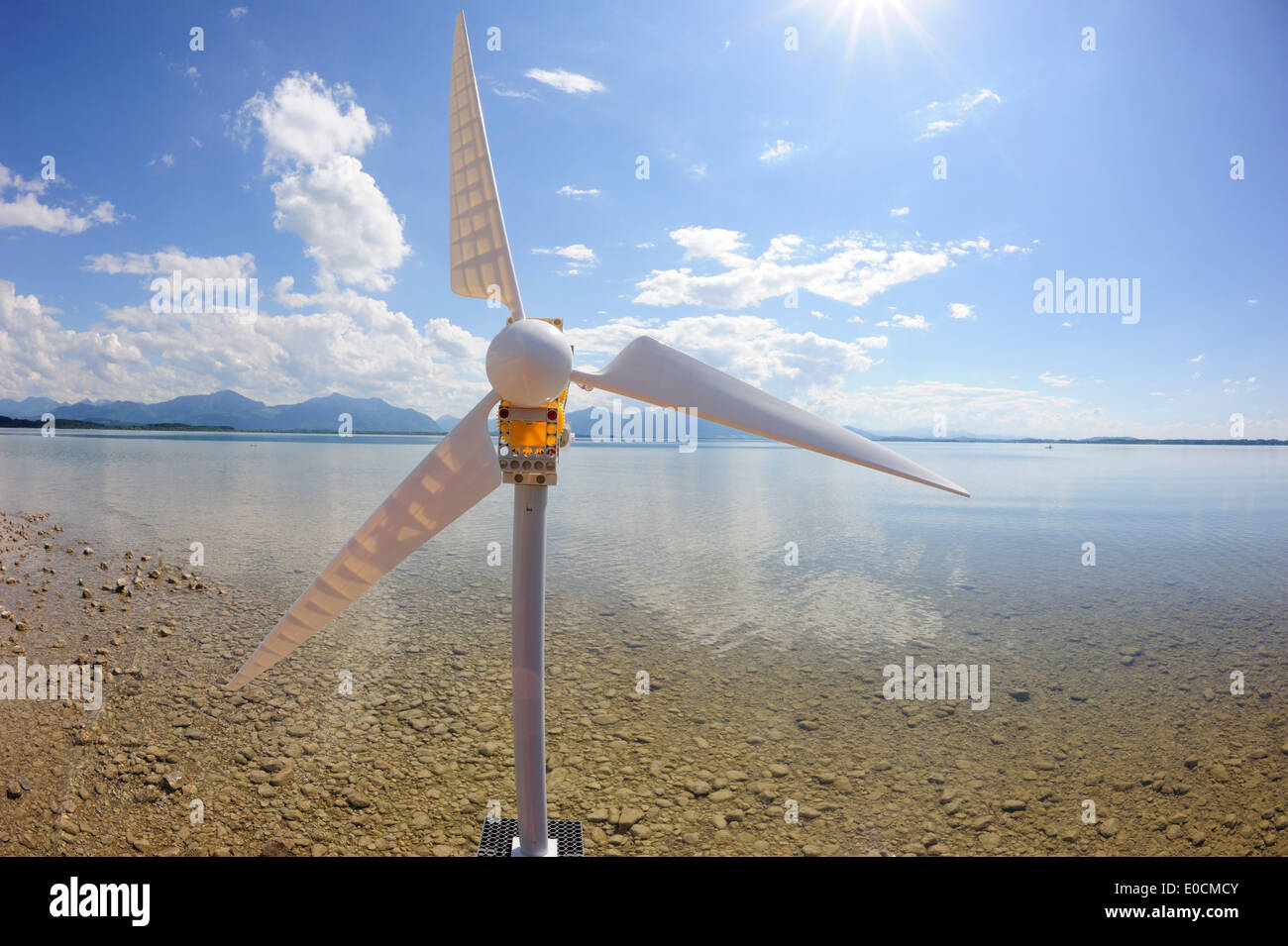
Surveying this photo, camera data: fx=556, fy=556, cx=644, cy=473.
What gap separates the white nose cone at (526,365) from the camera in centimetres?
487

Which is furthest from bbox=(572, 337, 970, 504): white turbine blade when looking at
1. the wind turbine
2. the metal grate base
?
the metal grate base

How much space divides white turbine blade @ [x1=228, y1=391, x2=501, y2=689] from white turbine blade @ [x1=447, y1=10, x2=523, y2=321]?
65.8 inches

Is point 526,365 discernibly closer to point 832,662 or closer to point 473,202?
point 473,202

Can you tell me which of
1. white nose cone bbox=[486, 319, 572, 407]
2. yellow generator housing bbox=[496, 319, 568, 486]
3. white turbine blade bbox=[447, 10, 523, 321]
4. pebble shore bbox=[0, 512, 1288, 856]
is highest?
white turbine blade bbox=[447, 10, 523, 321]

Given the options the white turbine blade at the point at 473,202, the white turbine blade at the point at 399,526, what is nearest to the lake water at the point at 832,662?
the white turbine blade at the point at 399,526

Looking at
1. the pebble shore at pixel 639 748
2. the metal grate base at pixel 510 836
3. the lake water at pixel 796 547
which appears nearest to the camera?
the metal grate base at pixel 510 836

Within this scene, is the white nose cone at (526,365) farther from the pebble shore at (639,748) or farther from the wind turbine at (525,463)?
the pebble shore at (639,748)

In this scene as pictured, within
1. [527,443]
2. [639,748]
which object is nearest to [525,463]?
[527,443]

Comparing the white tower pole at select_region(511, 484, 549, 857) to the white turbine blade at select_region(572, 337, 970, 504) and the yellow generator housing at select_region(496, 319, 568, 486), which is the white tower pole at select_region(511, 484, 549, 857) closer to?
the yellow generator housing at select_region(496, 319, 568, 486)

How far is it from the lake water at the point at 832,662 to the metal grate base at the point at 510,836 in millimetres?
→ 871

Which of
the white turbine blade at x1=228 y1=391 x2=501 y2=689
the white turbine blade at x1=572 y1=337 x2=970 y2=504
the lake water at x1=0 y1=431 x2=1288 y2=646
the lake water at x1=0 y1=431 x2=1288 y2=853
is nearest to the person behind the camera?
the white turbine blade at x1=228 y1=391 x2=501 y2=689

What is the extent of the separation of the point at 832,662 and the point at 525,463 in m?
10.3

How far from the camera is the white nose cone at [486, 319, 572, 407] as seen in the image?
487 centimetres

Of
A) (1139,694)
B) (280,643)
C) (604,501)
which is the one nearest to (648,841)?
(280,643)
